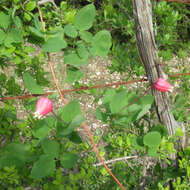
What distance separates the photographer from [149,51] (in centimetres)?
66

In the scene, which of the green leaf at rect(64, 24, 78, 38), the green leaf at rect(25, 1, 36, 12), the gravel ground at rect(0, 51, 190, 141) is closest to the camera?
the green leaf at rect(64, 24, 78, 38)

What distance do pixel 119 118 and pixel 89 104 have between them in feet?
6.34

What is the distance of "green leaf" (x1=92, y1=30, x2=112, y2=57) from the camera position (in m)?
0.56

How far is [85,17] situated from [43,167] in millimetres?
370

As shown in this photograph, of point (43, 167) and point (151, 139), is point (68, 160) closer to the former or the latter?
point (43, 167)

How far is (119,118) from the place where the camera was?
543 millimetres

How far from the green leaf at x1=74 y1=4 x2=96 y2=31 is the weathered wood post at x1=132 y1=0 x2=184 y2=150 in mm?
143

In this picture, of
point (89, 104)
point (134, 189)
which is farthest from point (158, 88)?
point (89, 104)

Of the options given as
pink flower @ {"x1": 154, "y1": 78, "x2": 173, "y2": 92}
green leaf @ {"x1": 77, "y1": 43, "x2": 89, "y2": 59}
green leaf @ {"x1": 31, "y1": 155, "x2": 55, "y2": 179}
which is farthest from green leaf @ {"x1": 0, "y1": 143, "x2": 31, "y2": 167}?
pink flower @ {"x1": 154, "y1": 78, "x2": 173, "y2": 92}

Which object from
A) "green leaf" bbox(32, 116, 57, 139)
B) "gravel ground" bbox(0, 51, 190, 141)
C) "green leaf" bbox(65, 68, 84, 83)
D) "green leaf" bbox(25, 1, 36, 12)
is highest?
"green leaf" bbox(25, 1, 36, 12)

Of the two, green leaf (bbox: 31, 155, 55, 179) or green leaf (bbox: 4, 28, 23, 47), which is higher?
green leaf (bbox: 4, 28, 23, 47)

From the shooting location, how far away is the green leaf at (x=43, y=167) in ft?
1.58

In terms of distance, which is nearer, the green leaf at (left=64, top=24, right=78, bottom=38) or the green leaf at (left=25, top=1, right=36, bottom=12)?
the green leaf at (left=64, top=24, right=78, bottom=38)

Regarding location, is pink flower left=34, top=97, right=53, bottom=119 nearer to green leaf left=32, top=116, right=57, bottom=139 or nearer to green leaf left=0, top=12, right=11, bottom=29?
green leaf left=32, top=116, right=57, bottom=139
